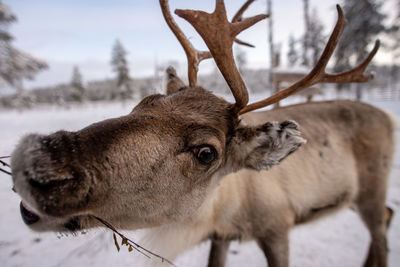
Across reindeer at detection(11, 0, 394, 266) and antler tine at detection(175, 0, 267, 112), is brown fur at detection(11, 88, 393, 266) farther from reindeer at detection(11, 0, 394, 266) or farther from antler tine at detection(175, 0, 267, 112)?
antler tine at detection(175, 0, 267, 112)

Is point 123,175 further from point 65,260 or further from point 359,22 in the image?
point 359,22

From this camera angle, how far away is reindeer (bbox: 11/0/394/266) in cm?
126

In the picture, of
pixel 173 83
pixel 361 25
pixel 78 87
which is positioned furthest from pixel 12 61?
pixel 78 87

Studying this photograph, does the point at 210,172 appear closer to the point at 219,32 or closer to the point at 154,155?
the point at 154,155

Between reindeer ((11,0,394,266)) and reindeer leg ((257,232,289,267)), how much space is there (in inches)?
0.4

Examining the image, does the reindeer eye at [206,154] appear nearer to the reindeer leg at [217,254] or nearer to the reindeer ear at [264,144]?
the reindeer ear at [264,144]

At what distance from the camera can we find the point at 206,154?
180cm

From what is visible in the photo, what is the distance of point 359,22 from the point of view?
730 inches

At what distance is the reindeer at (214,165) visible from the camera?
1.26 meters

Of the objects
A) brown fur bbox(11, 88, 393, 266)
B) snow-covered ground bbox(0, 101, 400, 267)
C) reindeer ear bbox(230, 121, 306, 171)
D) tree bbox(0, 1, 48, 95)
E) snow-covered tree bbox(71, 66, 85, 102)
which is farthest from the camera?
snow-covered tree bbox(71, 66, 85, 102)

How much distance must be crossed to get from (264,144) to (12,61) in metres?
16.1

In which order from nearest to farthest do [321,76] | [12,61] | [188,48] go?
[321,76]
[188,48]
[12,61]

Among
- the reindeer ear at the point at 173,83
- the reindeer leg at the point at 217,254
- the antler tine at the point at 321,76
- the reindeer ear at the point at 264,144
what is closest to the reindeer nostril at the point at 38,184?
the reindeer ear at the point at 264,144

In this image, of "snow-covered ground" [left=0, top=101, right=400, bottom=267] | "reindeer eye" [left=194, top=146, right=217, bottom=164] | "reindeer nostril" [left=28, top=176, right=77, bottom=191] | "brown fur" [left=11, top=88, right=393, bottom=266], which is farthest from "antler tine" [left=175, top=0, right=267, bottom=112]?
"snow-covered ground" [left=0, top=101, right=400, bottom=267]
